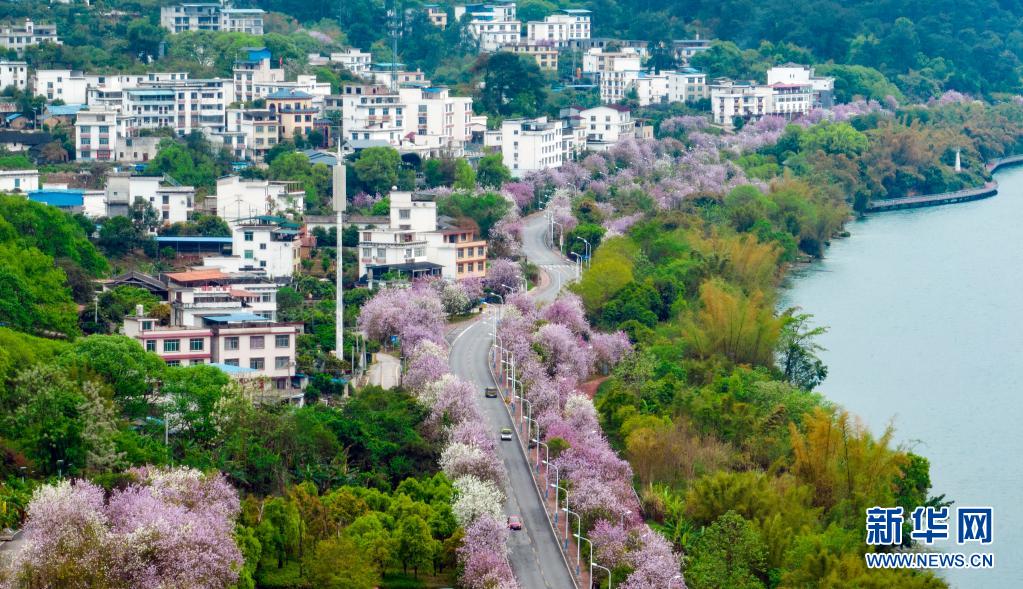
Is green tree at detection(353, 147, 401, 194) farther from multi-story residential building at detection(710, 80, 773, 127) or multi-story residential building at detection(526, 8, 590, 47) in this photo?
multi-story residential building at detection(526, 8, 590, 47)

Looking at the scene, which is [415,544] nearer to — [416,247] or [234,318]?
[234,318]

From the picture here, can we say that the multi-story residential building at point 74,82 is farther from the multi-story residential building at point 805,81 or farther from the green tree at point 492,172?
the multi-story residential building at point 805,81

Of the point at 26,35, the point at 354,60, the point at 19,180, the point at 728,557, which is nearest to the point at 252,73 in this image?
the point at 26,35

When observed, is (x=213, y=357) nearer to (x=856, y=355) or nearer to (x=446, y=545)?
(x=446, y=545)

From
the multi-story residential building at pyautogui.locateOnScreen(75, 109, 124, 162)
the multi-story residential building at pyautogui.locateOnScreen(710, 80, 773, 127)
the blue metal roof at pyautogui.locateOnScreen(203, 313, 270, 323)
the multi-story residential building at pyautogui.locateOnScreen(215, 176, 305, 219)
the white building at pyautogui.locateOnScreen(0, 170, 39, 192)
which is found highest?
the multi-story residential building at pyautogui.locateOnScreen(710, 80, 773, 127)

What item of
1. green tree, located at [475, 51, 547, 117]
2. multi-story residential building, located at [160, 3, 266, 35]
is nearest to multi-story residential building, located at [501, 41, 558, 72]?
green tree, located at [475, 51, 547, 117]

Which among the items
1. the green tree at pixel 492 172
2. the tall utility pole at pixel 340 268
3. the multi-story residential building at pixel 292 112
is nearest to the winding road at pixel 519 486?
the tall utility pole at pixel 340 268
